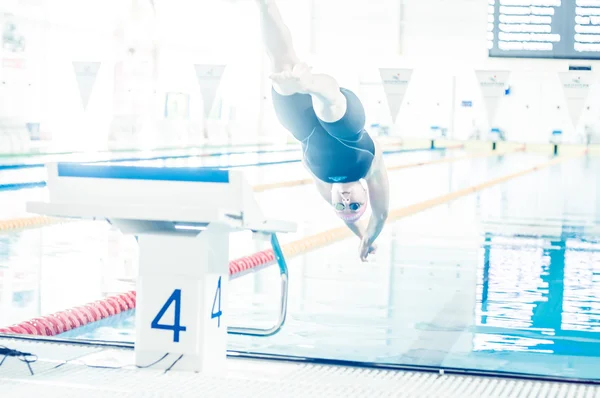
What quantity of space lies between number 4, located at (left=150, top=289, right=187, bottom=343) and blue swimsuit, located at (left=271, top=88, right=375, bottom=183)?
6.69 feet

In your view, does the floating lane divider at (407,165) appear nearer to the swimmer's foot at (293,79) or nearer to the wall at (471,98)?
the wall at (471,98)

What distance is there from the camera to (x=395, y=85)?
15031 mm

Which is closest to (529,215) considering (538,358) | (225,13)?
(538,358)

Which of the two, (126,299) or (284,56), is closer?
(284,56)

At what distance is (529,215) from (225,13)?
39.6 feet

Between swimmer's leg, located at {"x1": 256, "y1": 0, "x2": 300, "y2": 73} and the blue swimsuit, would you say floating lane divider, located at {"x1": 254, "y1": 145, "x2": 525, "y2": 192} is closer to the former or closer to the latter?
the blue swimsuit

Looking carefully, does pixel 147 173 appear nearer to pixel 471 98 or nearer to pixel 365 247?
pixel 365 247

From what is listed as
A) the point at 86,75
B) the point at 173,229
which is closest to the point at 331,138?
the point at 173,229

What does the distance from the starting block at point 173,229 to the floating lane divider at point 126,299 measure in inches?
48.7

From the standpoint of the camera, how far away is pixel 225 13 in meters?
20.7

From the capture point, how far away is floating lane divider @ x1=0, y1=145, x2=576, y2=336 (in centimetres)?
424

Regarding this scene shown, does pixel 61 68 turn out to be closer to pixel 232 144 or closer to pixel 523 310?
pixel 232 144

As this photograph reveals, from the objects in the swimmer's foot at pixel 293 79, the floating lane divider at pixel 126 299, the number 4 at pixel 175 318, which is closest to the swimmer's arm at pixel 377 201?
the floating lane divider at pixel 126 299

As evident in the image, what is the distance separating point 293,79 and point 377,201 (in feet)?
5.17
